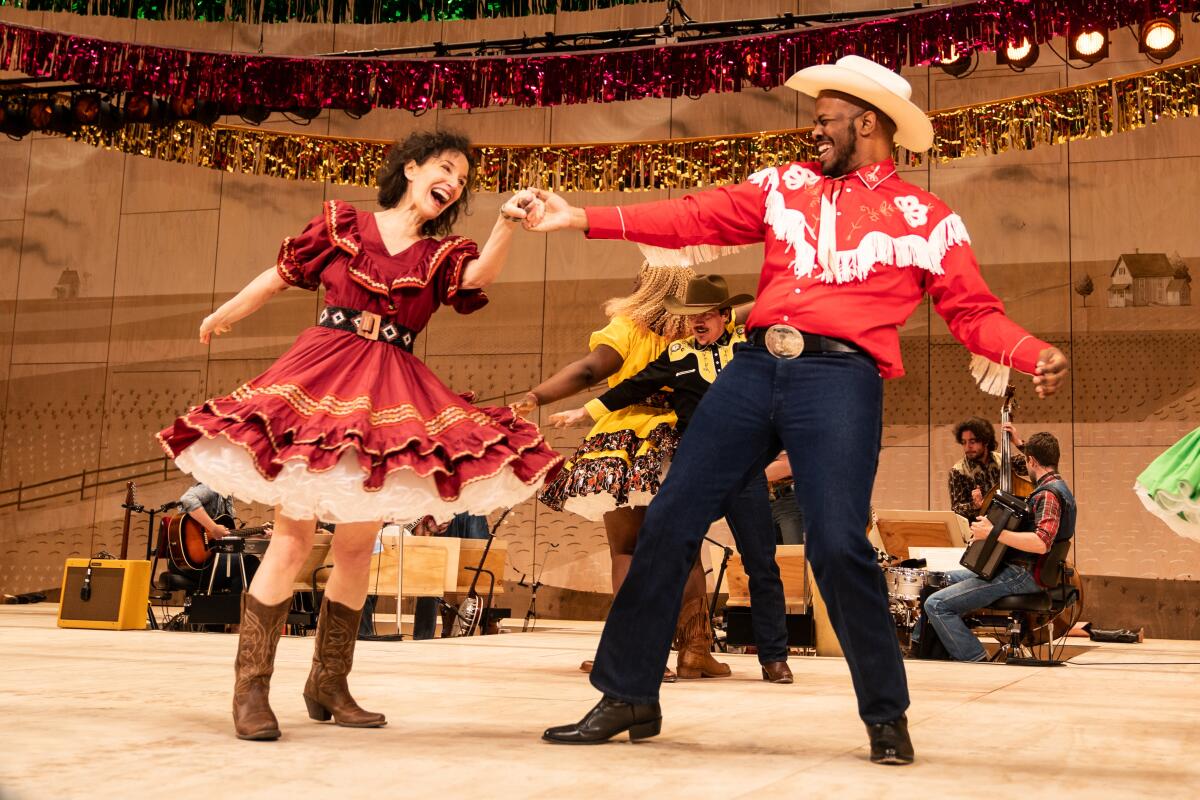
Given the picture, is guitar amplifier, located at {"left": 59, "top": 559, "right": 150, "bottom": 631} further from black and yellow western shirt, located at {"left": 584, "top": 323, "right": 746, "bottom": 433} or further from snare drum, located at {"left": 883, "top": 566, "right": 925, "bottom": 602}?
snare drum, located at {"left": 883, "top": 566, "right": 925, "bottom": 602}

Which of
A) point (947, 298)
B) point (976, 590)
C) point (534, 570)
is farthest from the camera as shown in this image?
point (534, 570)

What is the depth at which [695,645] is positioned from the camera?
4.27m

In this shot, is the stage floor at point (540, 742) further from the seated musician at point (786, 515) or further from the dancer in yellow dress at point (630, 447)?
the seated musician at point (786, 515)

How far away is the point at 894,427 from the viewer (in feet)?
32.9

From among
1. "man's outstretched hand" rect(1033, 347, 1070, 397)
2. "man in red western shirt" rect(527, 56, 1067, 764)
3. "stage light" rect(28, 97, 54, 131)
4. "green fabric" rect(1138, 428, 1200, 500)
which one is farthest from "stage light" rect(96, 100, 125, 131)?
"man's outstretched hand" rect(1033, 347, 1070, 397)

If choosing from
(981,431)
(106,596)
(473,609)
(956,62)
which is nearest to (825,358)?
(473,609)

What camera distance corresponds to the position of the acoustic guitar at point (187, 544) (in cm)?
768

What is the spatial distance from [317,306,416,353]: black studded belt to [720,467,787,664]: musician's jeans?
1.91 metres

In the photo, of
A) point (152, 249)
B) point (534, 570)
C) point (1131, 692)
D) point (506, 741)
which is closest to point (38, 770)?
point (506, 741)

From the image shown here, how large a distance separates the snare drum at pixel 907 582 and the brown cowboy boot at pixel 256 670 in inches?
174

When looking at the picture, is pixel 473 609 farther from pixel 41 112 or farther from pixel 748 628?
pixel 41 112

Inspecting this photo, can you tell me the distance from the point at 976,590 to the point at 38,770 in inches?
187

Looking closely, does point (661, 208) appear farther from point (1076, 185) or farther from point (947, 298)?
point (1076, 185)

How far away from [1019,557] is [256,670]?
427 cm
